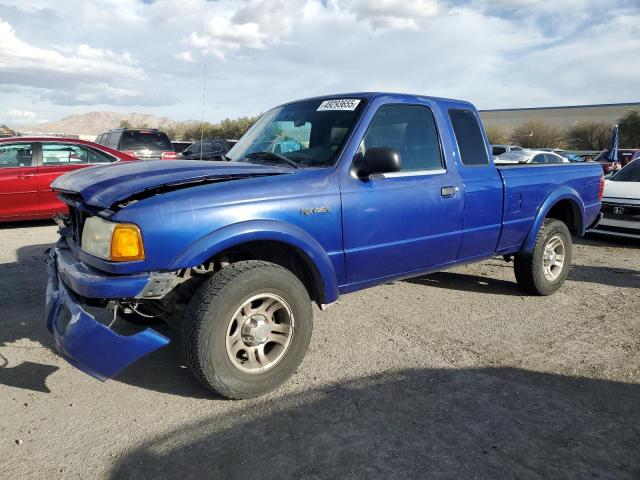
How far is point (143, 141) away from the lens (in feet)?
42.2

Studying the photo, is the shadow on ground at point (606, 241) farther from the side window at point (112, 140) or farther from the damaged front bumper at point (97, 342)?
the side window at point (112, 140)

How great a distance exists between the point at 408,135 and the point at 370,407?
2193 millimetres

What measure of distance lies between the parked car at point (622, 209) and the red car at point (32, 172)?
873 centimetres

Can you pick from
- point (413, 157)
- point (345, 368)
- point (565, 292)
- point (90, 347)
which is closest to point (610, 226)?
point (565, 292)

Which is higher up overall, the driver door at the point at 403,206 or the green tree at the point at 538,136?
the green tree at the point at 538,136

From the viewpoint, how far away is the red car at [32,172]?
820 cm

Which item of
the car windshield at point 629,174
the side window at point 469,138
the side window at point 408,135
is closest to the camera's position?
the side window at point 408,135

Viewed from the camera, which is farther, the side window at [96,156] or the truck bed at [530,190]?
the side window at [96,156]

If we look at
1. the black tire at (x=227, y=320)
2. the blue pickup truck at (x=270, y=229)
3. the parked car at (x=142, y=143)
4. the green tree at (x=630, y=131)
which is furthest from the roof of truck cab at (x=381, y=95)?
the green tree at (x=630, y=131)

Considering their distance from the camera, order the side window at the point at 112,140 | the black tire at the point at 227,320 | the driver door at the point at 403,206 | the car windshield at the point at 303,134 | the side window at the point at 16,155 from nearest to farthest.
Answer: the black tire at the point at 227,320 → the driver door at the point at 403,206 → the car windshield at the point at 303,134 → the side window at the point at 16,155 → the side window at the point at 112,140

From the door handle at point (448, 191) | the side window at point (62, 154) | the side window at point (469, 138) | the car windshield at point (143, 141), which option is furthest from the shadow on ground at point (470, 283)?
the car windshield at point (143, 141)

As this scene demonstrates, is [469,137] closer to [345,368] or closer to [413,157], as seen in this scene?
[413,157]

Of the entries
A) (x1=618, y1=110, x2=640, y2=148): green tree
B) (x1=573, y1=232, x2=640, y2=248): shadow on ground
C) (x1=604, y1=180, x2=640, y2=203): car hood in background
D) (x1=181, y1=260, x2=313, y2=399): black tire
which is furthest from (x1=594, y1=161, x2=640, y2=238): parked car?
(x1=618, y1=110, x2=640, y2=148): green tree

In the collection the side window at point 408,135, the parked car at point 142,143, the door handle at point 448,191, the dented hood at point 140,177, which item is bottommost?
the door handle at point 448,191
